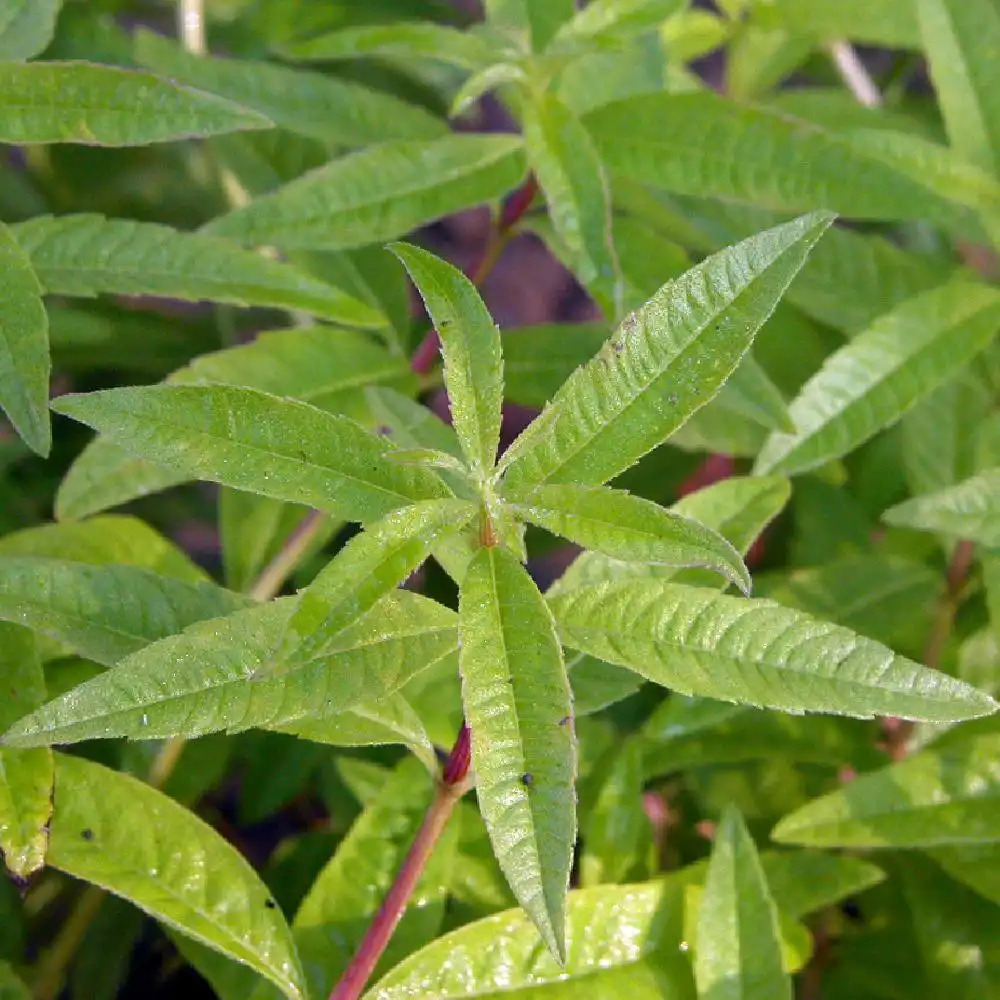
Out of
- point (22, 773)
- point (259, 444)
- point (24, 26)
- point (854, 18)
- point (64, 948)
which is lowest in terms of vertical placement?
point (64, 948)

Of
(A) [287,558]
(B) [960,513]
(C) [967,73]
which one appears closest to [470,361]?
(B) [960,513]

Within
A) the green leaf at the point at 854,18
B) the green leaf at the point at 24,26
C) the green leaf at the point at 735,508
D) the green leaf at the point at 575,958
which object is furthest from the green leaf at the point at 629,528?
the green leaf at the point at 854,18

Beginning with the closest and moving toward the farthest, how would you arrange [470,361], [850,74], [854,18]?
[470,361]
[854,18]
[850,74]

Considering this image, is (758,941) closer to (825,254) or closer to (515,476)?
(515,476)

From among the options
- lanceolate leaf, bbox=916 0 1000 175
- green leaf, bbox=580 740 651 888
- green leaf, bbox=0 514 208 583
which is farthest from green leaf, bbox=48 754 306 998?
lanceolate leaf, bbox=916 0 1000 175

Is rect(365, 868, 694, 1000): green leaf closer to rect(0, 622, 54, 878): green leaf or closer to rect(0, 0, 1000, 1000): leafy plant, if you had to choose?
rect(0, 0, 1000, 1000): leafy plant

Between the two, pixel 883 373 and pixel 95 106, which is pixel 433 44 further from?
pixel 883 373

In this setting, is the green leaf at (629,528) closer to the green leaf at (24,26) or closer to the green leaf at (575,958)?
the green leaf at (575,958)

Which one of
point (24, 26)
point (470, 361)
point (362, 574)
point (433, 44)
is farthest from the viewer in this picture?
point (433, 44)
